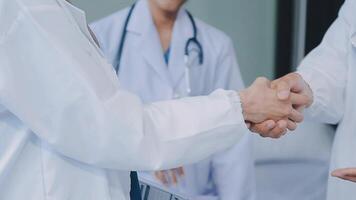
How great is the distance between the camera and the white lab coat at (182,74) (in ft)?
5.20

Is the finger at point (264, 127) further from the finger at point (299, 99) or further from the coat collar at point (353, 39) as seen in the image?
the coat collar at point (353, 39)

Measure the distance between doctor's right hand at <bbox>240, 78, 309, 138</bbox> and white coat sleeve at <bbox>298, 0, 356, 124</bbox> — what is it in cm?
8

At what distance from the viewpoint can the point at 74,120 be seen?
2.45ft

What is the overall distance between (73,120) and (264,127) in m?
0.43

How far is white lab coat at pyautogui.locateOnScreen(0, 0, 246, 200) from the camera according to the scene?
716 millimetres

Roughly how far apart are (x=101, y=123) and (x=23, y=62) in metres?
0.13

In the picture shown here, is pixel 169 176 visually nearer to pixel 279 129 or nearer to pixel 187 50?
pixel 187 50

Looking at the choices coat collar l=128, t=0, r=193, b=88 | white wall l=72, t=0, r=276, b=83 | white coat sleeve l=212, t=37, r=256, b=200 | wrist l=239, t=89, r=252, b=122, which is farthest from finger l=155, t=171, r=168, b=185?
white wall l=72, t=0, r=276, b=83

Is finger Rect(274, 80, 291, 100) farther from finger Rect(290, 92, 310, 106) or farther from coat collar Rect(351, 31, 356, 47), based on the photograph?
coat collar Rect(351, 31, 356, 47)

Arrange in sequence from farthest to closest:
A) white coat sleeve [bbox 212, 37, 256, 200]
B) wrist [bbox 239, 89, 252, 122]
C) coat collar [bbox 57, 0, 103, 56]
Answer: white coat sleeve [bbox 212, 37, 256, 200] → wrist [bbox 239, 89, 252, 122] → coat collar [bbox 57, 0, 103, 56]

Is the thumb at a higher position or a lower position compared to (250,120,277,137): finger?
higher

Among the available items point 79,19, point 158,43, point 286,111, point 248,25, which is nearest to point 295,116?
point 286,111

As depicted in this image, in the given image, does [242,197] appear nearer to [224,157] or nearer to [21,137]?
[224,157]

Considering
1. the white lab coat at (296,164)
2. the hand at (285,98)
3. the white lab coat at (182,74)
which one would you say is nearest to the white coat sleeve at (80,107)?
the hand at (285,98)
